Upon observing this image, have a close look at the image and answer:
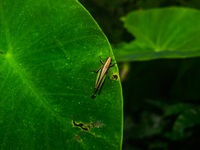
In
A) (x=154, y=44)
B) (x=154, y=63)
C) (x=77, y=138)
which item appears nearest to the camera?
(x=77, y=138)

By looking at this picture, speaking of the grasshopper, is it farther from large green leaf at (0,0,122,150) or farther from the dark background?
the dark background

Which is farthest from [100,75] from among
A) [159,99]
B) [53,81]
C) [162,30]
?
[159,99]

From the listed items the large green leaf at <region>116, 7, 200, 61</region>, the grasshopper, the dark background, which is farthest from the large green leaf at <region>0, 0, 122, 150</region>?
the dark background

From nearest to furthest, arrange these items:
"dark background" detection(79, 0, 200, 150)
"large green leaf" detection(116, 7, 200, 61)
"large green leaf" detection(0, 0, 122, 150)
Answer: "large green leaf" detection(0, 0, 122, 150) < "large green leaf" detection(116, 7, 200, 61) < "dark background" detection(79, 0, 200, 150)

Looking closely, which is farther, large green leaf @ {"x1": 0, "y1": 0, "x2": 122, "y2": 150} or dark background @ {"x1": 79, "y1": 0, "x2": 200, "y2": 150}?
dark background @ {"x1": 79, "y1": 0, "x2": 200, "y2": 150}

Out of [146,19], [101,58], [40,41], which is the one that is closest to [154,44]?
[146,19]

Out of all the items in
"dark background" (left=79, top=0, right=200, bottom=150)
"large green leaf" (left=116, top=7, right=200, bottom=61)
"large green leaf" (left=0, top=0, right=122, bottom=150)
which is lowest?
"dark background" (left=79, top=0, right=200, bottom=150)

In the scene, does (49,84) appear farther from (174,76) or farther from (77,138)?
(174,76)
